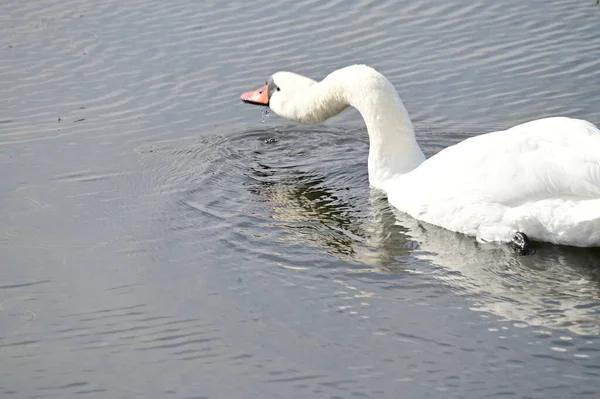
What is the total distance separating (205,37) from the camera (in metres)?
14.0

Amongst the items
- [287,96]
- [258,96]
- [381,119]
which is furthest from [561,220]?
[258,96]

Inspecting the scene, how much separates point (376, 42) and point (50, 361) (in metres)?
7.61

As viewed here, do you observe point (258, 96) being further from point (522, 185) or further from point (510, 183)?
point (522, 185)

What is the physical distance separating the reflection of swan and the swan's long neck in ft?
0.96

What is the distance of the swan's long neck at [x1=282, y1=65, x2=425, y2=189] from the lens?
33.0 ft

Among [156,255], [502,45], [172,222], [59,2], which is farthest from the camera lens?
[59,2]

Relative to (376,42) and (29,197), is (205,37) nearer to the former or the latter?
(376,42)

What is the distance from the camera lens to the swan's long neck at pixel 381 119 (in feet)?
33.0

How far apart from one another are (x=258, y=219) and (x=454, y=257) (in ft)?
6.16

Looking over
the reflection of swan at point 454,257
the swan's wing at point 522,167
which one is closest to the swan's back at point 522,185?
the swan's wing at point 522,167

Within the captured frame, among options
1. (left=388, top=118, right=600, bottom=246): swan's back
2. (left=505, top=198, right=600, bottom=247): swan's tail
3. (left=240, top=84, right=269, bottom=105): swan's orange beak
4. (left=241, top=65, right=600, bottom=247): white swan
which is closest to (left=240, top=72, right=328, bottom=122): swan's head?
(left=240, top=84, right=269, bottom=105): swan's orange beak

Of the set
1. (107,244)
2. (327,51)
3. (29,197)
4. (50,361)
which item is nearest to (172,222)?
(107,244)

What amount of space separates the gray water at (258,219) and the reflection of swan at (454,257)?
2cm

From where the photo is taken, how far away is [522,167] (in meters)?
8.32
